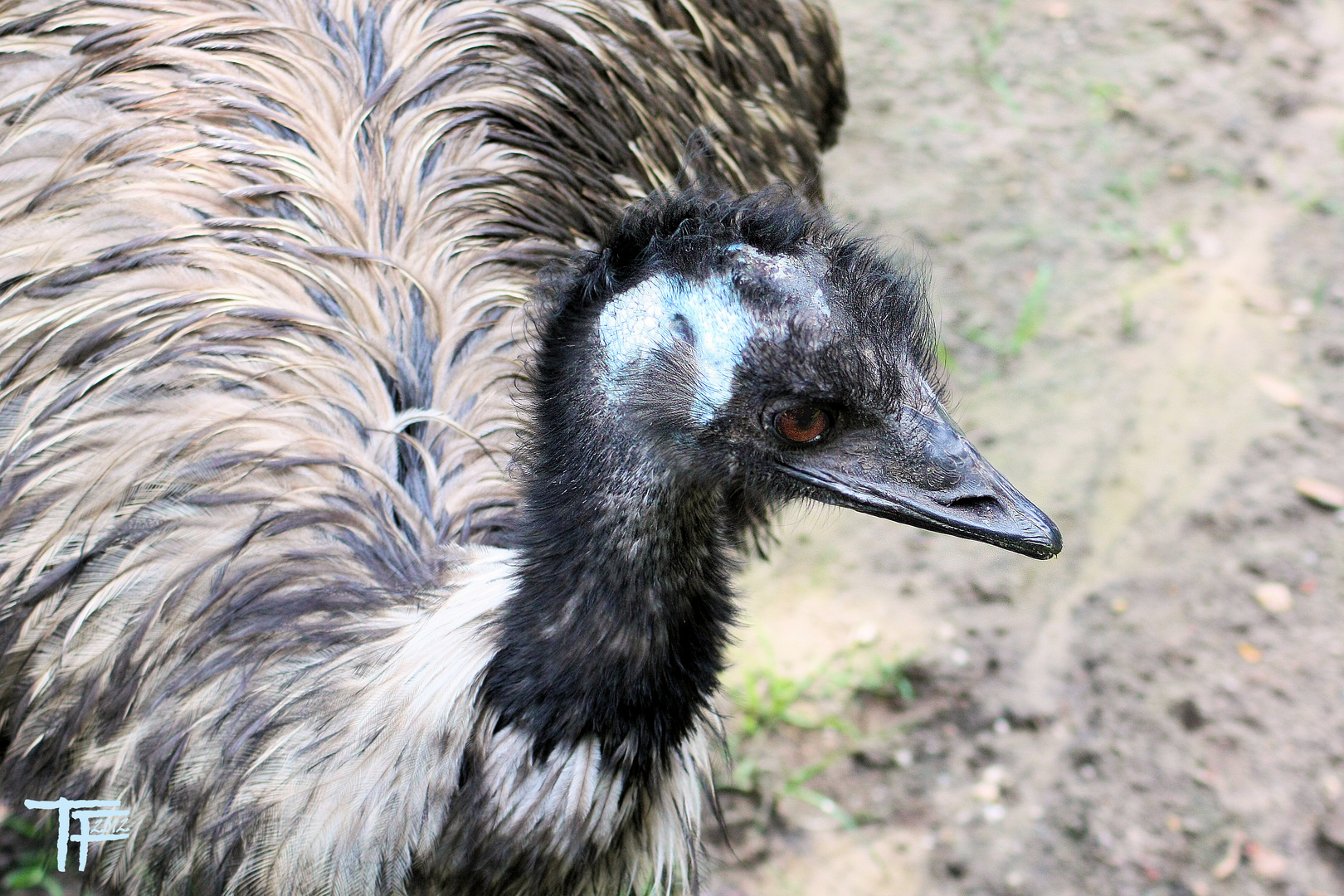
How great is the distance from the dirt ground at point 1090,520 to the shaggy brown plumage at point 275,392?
2.14ft

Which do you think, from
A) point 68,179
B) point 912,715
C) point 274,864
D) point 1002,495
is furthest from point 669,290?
point 912,715

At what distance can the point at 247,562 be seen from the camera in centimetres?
179

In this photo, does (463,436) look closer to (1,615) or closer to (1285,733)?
(1,615)

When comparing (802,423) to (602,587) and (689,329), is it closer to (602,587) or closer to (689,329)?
(689,329)

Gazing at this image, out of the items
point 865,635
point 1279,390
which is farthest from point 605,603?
point 1279,390

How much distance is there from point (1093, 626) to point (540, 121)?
1.77 metres

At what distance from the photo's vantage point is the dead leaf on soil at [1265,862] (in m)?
2.71

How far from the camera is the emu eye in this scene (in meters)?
1.52

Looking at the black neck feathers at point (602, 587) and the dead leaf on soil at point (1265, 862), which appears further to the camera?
the dead leaf on soil at point (1265, 862)
